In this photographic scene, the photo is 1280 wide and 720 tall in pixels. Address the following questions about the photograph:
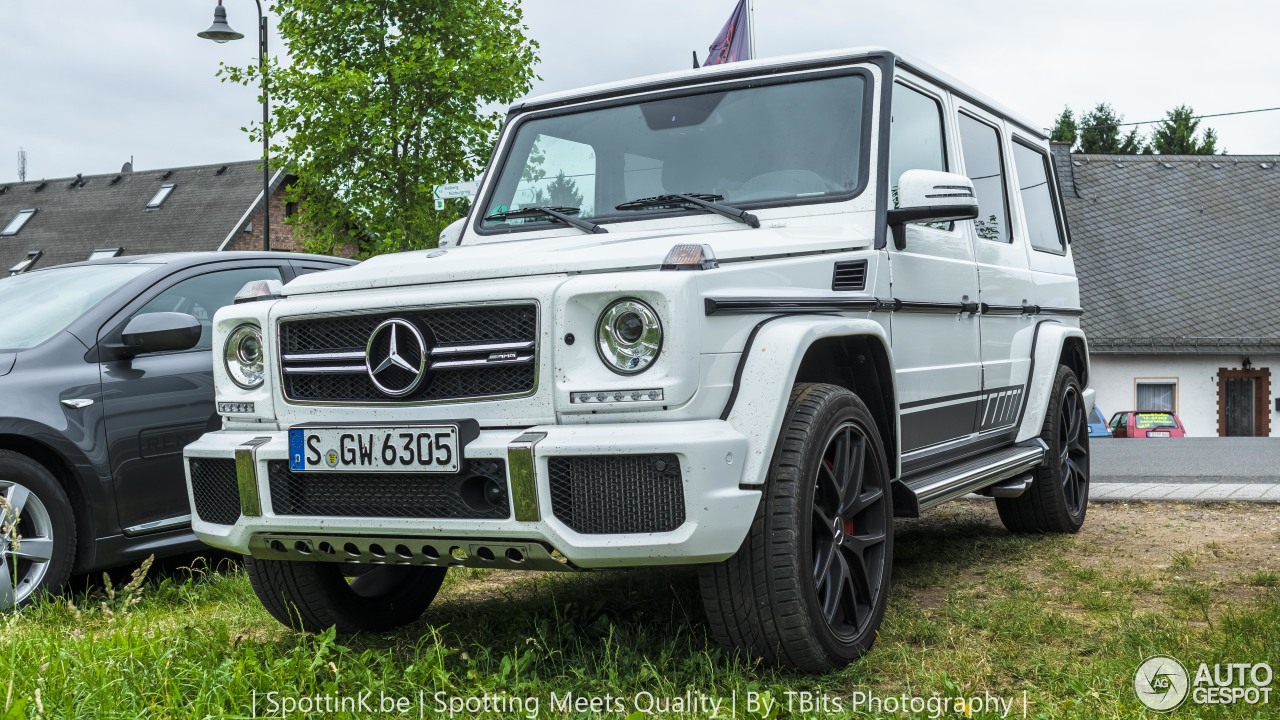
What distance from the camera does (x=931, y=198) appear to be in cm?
424

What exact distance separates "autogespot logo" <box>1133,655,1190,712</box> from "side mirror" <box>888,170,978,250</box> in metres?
1.58

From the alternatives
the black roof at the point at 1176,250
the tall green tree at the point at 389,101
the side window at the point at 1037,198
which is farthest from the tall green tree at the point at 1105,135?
the side window at the point at 1037,198

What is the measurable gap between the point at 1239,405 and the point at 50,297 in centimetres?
3204

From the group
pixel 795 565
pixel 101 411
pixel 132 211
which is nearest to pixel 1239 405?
pixel 101 411

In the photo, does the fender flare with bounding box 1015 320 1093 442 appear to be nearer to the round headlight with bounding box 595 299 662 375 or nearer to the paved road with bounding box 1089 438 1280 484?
the round headlight with bounding box 595 299 662 375

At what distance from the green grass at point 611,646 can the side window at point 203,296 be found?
1192 millimetres

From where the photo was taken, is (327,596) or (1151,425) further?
(1151,425)

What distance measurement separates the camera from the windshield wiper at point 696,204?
14.0 ft

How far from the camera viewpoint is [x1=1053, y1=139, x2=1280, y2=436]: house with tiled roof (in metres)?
31.3

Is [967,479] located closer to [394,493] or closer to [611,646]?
[611,646]

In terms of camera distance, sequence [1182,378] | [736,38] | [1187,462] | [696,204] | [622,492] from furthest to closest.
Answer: [1182,378]
[736,38]
[1187,462]
[696,204]
[622,492]

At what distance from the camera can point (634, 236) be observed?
4145 millimetres

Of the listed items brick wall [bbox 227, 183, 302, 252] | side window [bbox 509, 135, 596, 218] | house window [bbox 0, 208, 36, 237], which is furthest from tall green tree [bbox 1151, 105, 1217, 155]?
side window [bbox 509, 135, 596, 218]

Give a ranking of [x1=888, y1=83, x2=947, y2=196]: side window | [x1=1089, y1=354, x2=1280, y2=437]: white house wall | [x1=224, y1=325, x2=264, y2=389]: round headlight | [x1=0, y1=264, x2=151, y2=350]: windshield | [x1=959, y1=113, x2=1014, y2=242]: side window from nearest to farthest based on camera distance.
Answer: [x1=224, y1=325, x2=264, y2=389]: round headlight < [x1=888, y1=83, x2=947, y2=196]: side window < [x1=0, y1=264, x2=151, y2=350]: windshield < [x1=959, y1=113, x2=1014, y2=242]: side window < [x1=1089, y1=354, x2=1280, y2=437]: white house wall
